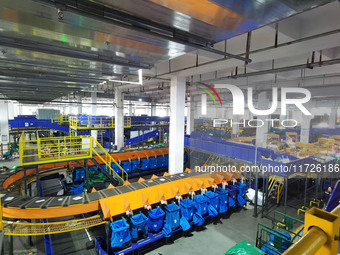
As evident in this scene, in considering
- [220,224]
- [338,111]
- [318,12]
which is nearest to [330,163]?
[338,111]

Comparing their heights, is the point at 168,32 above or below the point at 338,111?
above

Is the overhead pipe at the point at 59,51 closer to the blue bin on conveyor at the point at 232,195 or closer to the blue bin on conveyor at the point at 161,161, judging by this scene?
the blue bin on conveyor at the point at 232,195

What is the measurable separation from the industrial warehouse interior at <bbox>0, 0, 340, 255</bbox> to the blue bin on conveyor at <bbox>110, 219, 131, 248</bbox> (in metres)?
0.03

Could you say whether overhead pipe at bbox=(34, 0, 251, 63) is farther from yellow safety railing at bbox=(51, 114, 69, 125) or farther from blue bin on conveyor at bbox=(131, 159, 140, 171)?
yellow safety railing at bbox=(51, 114, 69, 125)

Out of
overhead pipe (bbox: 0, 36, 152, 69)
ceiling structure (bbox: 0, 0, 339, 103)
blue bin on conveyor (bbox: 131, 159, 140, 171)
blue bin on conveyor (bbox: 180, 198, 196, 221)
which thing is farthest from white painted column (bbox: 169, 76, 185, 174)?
ceiling structure (bbox: 0, 0, 339, 103)

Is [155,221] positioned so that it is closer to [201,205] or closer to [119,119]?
[201,205]

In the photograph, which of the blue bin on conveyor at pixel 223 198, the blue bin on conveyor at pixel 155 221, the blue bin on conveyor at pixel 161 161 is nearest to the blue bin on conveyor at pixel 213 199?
the blue bin on conveyor at pixel 223 198

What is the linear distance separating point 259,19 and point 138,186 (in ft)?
19.5

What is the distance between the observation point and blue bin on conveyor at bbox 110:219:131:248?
15.7 feet

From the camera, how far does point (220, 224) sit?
700 centimetres

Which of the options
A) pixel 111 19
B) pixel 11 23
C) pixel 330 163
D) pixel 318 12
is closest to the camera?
pixel 111 19

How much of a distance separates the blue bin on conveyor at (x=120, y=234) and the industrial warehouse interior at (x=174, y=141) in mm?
29

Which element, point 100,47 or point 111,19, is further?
point 100,47

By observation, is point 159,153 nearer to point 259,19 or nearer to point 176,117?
point 176,117
